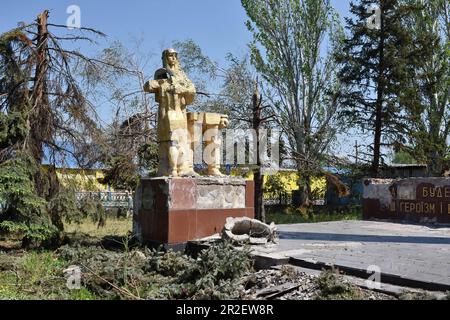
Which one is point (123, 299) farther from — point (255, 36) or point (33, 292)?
point (255, 36)

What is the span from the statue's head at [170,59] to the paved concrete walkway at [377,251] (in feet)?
11.7

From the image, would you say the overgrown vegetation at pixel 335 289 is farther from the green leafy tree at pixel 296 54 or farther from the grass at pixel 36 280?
the green leafy tree at pixel 296 54

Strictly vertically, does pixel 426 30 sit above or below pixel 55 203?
above

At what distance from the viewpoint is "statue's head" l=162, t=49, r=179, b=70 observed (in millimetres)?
8367

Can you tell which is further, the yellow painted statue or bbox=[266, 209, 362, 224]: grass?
bbox=[266, 209, 362, 224]: grass

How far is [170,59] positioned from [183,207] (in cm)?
267

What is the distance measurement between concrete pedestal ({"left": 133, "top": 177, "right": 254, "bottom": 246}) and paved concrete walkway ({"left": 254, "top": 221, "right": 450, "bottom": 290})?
116 centimetres

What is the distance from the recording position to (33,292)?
556 centimetres

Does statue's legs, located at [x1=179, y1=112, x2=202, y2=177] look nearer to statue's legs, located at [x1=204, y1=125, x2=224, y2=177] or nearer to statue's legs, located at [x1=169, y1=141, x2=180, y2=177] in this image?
statue's legs, located at [x1=204, y1=125, x2=224, y2=177]

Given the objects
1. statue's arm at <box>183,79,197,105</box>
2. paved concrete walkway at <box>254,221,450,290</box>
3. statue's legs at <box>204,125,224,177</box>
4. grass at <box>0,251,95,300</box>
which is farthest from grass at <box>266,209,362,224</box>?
grass at <box>0,251,95,300</box>

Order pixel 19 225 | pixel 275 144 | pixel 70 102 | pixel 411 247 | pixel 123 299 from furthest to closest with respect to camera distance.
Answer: pixel 275 144
pixel 70 102
pixel 19 225
pixel 411 247
pixel 123 299

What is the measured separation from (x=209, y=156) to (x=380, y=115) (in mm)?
11337

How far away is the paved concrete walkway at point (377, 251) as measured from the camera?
4980 millimetres
